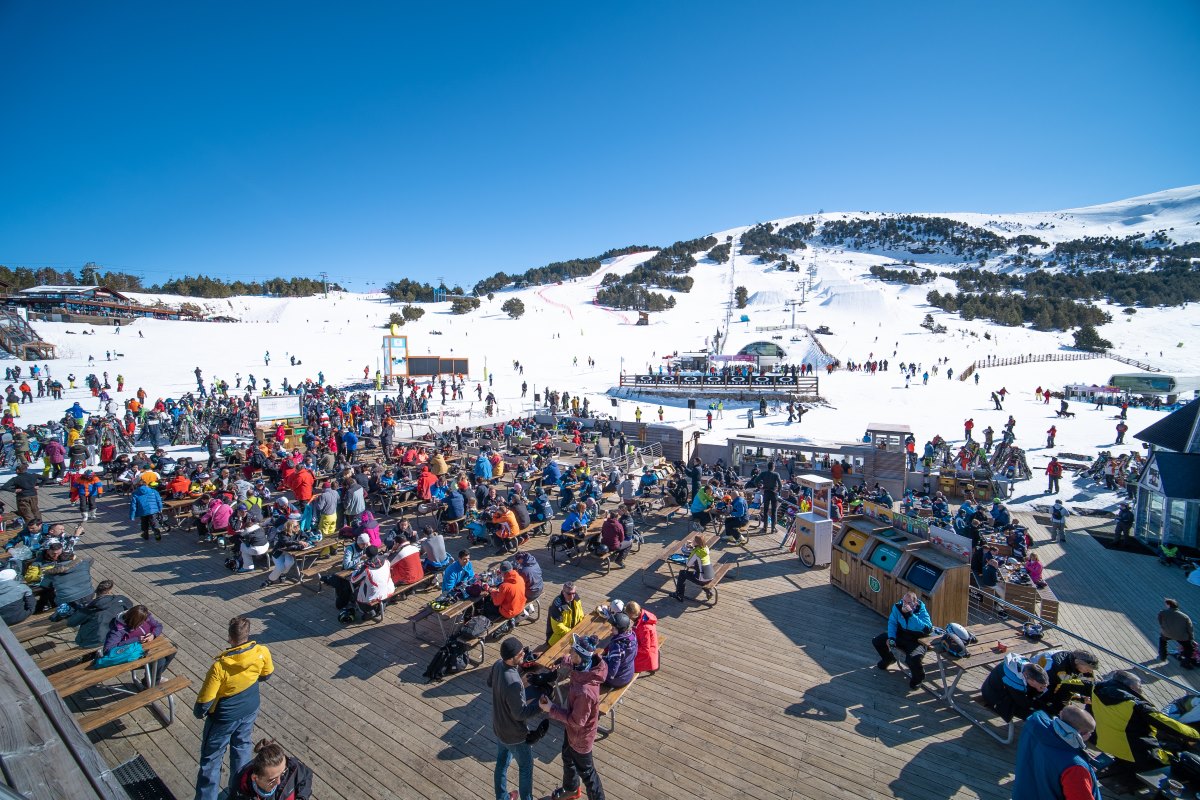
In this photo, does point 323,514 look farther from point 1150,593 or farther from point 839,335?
point 839,335

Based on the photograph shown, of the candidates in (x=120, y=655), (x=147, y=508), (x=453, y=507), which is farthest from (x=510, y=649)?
(x=147, y=508)

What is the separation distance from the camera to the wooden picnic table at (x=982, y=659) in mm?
5082

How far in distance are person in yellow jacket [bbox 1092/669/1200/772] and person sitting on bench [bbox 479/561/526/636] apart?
5383 mm

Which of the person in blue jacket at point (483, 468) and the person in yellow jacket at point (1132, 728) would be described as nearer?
the person in yellow jacket at point (1132, 728)

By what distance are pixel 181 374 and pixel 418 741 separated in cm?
3861

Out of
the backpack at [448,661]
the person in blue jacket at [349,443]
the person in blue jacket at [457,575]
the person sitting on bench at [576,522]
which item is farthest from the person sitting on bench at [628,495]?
the person in blue jacket at [349,443]

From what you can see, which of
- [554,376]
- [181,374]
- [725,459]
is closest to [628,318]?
[554,376]

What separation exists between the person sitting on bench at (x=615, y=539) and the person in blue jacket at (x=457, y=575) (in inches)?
92.6

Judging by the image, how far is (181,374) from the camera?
33.7 m

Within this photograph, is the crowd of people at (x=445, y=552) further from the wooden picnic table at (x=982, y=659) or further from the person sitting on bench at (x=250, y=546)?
the wooden picnic table at (x=982, y=659)

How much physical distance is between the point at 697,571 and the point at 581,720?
391 centimetres

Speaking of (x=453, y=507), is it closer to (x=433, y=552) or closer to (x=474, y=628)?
(x=433, y=552)

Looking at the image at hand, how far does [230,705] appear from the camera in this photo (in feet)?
12.6

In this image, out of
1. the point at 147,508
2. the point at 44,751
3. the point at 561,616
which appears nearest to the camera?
the point at 44,751
